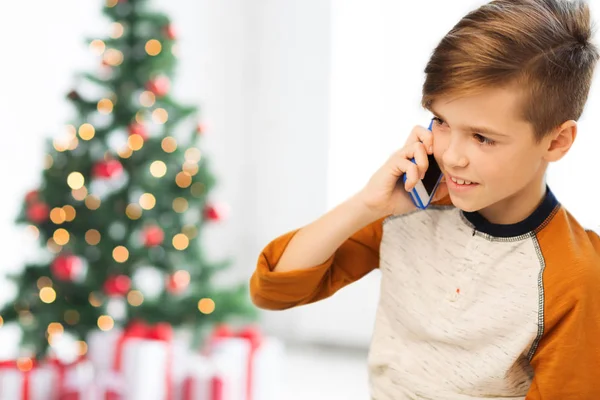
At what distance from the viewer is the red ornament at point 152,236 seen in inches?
119

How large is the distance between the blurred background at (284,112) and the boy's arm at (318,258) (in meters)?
1.80

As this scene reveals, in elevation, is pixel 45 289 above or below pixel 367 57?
below

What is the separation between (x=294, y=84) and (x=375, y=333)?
321 cm

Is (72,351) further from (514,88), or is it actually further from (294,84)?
(514,88)

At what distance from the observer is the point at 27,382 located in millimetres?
2697

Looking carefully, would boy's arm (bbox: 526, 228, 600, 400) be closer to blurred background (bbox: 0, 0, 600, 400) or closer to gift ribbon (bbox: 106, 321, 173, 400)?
gift ribbon (bbox: 106, 321, 173, 400)

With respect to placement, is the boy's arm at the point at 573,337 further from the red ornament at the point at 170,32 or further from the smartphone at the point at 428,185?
the red ornament at the point at 170,32

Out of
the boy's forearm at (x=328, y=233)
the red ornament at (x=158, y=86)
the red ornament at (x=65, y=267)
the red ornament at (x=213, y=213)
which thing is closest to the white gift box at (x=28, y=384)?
the red ornament at (x=65, y=267)

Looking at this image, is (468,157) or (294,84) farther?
(294,84)

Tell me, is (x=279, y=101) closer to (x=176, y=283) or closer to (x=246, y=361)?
(x=176, y=283)

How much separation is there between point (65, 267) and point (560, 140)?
7.06 feet

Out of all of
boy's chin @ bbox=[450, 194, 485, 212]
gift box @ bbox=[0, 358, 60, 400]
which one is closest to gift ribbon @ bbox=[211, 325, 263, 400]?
gift box @ bbox=[0, 358, 60, 400]

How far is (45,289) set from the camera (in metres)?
2.97

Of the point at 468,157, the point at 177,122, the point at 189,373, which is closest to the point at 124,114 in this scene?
the point at 177,122
